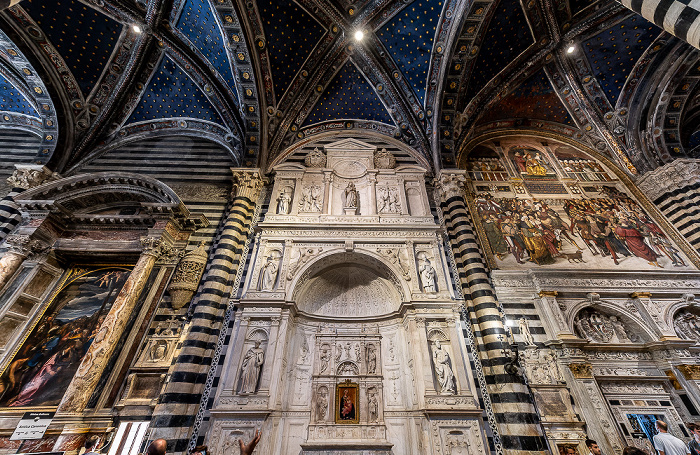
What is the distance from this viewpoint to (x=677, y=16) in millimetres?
3553

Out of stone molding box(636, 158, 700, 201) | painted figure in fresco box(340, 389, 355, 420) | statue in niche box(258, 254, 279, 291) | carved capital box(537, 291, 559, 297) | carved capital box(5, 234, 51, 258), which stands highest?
stone molding box(636, 158, 700, 201)

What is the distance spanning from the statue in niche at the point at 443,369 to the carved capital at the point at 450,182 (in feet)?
15.2

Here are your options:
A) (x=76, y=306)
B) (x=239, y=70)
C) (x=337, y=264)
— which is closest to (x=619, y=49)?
(x=337, y=264)

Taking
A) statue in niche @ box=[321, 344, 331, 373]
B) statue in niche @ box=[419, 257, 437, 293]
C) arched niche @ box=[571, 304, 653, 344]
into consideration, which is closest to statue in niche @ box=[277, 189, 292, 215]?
statue in niche @ box=[321, 344, 331, 373]

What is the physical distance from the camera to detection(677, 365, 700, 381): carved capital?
6320 millimetres

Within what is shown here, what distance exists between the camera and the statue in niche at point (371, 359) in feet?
22.5

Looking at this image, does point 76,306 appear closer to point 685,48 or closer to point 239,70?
point 239,70

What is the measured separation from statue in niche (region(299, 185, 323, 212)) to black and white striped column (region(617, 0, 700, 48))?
7.40m

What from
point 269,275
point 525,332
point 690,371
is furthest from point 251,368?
point 690,371

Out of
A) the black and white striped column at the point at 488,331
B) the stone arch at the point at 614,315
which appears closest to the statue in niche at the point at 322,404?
the black and white striped column at the point at 488,331

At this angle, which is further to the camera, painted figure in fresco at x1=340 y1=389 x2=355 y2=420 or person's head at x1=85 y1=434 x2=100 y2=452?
painted figure in fresco at x1=340 y1=389 x2=355 y2=420

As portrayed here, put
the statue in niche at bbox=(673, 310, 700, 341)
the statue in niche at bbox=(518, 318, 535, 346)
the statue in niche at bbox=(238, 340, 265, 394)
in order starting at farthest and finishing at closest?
1. the statue in niche at bbox=(673, 310, 700, 341)
2. the statue in niche at bbox=(518, 318, 535, 346)
3. the statue in niche at bbox=(238, 340, 265, 394)

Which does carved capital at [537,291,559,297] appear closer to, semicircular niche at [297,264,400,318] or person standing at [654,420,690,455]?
person standing at [654,420,690,455]

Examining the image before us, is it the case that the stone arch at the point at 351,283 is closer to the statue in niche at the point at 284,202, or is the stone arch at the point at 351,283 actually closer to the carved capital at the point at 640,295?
the statue in niche at the point at 284,202
